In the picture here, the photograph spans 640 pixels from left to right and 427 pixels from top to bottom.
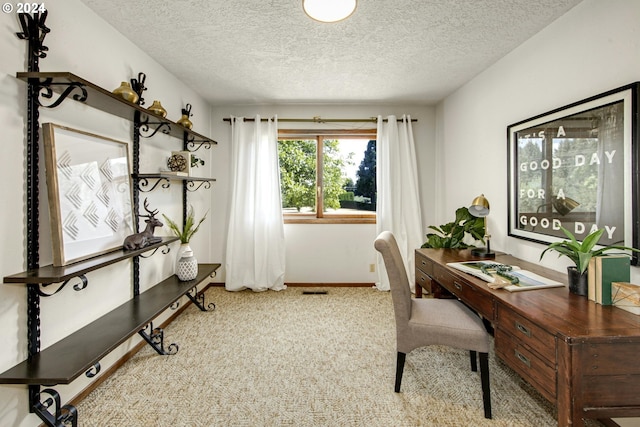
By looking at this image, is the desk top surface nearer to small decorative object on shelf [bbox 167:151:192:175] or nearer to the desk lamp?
the desk lamp

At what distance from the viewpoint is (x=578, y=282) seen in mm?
1542

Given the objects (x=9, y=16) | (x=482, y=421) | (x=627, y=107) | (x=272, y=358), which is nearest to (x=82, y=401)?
(x=272, y=358)

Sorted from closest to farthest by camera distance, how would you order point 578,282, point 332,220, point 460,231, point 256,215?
point 578,282
point 460,231
point 256,215
point 332,220

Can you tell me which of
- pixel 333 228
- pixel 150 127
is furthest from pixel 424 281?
pixel 150 127

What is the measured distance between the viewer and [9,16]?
140 cm

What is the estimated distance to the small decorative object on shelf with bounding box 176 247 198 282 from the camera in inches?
107

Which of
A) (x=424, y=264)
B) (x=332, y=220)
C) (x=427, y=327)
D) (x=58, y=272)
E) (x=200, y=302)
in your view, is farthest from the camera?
(x=332, y=220)

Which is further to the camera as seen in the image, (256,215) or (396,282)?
(256,215)

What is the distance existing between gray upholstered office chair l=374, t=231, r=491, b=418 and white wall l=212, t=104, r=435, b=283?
207 centimetres

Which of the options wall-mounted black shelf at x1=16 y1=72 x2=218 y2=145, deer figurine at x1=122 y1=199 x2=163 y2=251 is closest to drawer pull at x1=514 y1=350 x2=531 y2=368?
deer figurine at x1=122 y1=199 x2=163 y2=251

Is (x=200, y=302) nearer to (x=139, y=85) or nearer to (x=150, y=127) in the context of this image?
(x=150, y=127)

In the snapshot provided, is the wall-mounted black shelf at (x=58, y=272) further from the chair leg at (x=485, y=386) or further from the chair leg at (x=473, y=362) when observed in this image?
the chair leg at (x=473, y=362)

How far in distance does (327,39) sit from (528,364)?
94.1 inches
